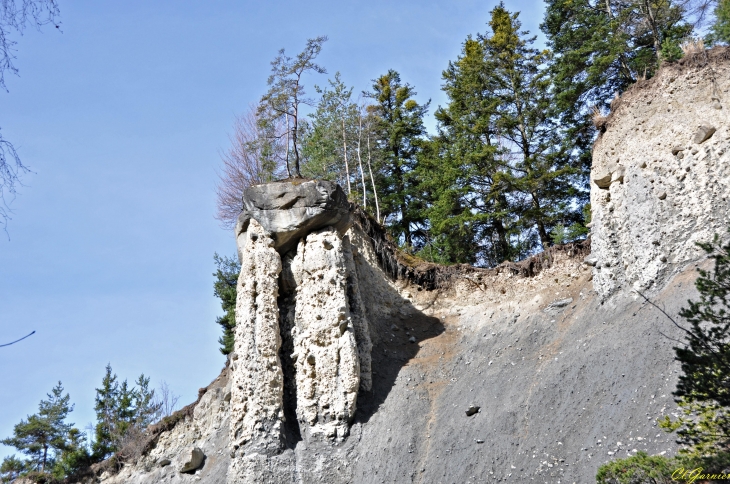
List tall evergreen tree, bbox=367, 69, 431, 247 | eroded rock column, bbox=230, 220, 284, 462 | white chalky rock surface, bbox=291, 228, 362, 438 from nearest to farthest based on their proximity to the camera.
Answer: eroded rock column, bbox=230, 220, 284, 462 → white chalky rock surface, bbox=291, 228, 362, 438 → tall evergreen tree, bbox=367, 69, 431, 247

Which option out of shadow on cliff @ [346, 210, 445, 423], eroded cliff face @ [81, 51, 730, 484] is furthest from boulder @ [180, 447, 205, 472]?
shadow on cliff @ [346, 210, 445, 423]

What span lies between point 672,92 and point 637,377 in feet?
28.0

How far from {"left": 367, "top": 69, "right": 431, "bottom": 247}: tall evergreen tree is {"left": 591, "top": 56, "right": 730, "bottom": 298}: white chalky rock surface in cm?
Result: 1319

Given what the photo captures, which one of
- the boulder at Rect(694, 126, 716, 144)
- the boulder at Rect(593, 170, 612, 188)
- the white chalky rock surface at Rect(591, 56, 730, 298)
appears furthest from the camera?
the boulder at Rect(593, 170, 612, 188)

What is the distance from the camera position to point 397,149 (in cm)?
3497

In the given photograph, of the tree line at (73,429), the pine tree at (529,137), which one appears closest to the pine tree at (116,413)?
the tree line at (73,429)

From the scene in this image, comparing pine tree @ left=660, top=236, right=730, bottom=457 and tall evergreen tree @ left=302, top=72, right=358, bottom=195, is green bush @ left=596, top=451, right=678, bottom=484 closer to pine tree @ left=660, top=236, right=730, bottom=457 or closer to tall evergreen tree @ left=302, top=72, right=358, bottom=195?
pine tree @ left=660, top=236, right=730, bottom=457

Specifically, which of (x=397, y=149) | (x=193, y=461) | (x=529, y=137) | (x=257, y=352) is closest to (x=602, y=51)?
(x=529, y=137)

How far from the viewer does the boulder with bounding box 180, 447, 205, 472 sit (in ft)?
69.9

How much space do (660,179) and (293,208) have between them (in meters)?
9.95

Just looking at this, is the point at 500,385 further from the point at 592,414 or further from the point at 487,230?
the point at 487,230

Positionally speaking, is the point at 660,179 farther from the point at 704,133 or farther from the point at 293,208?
the point at 293,208

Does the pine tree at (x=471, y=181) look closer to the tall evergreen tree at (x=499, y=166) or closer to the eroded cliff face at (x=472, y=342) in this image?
the tall evergreen tree at (x=499, y=166)

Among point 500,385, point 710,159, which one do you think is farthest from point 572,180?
point 500,385
